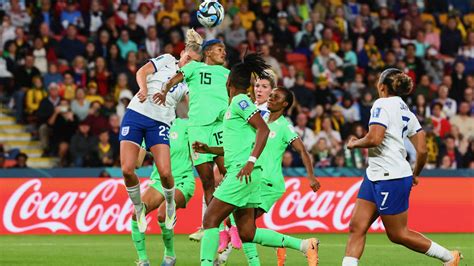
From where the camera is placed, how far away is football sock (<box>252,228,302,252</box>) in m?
11.1

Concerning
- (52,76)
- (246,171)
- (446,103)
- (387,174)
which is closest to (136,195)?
(246,171)

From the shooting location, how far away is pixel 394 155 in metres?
10.3

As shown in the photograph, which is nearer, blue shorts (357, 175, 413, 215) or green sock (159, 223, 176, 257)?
blue shorts (357, 175, 413, 215)

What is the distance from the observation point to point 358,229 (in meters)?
10.3

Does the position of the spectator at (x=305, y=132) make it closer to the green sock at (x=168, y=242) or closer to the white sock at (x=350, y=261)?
the green sock at (x=168, y=242)

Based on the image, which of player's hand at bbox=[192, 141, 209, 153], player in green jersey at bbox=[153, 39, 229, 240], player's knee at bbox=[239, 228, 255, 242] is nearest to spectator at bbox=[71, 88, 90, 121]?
player in green jersey at bbox=[153, 39, 229, 240]

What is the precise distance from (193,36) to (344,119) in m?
10.6

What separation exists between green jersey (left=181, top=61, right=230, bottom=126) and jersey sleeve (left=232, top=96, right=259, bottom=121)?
2.76m

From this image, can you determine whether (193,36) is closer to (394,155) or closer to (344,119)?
(394,155)

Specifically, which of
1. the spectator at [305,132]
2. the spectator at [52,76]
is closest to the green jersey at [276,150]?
the spectator at [305,132]

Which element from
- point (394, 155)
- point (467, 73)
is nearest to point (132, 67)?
point (467, 73)

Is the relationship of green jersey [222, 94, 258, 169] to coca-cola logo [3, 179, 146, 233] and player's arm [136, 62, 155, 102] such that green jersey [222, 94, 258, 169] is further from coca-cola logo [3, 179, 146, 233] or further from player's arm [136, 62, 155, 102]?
coca-cola logo [3, 179, 146, 233]

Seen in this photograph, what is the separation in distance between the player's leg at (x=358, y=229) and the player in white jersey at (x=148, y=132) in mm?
2899

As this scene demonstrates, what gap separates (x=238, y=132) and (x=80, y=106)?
466 inches
